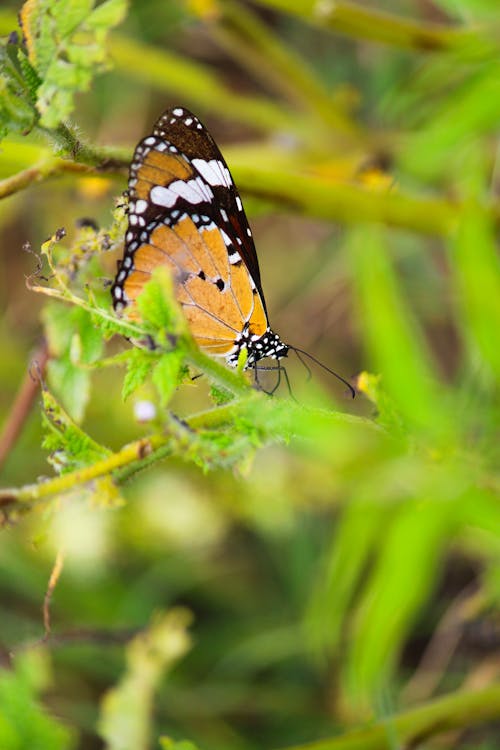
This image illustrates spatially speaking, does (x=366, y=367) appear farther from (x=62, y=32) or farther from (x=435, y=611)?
(x=62, y=32)

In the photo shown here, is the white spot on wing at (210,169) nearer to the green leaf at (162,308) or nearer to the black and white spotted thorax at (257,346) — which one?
the black and white spotted thorax at (257,346)

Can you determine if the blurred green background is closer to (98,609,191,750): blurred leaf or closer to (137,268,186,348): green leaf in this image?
(98,609,191,750): blurred leaf

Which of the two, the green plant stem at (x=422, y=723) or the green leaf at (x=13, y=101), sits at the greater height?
the green leaf at (x=13, y=101)

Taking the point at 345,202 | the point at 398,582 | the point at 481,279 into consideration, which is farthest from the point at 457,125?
the point at 398,582

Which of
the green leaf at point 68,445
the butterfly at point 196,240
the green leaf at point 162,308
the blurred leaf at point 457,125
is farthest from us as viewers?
the blurred leaf at point 457,125

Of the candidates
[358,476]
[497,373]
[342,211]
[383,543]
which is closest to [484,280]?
[497,373]

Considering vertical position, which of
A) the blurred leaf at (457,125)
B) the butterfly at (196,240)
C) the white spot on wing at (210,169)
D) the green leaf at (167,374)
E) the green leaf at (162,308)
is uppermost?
the blurred leaf at (457,125)

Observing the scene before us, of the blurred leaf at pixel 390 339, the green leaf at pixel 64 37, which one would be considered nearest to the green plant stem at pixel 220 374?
the green leaf at pixel 64 37

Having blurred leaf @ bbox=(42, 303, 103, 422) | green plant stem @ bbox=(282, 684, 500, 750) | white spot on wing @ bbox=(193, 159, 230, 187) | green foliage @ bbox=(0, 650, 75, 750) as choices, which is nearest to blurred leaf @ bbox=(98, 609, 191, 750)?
green foliage @ bbox=(0, 650, 75, 750)
